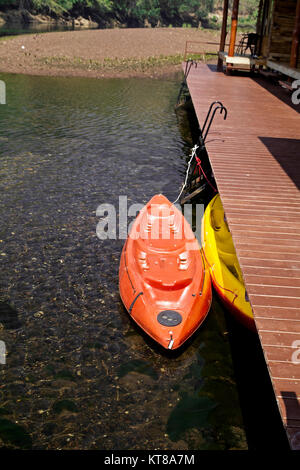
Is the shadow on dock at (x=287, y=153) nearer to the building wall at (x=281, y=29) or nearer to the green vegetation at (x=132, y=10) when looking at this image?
the building wall at (x=281, y=29)

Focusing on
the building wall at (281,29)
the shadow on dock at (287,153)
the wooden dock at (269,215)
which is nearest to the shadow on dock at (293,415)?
the wooden dock at (269,215)

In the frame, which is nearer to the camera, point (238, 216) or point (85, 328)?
point (85, 328)

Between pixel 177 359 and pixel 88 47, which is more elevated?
pixel 88 47

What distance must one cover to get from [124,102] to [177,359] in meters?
24.3

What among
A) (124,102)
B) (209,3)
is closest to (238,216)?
(124,102)

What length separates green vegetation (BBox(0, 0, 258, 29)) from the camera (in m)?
78.8

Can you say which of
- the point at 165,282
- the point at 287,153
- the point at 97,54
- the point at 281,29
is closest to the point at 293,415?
the point at 165,282

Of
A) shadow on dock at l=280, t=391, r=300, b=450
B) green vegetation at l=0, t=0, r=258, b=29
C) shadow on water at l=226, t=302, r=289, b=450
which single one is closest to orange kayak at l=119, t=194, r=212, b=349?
shadow on water at l=226, t=302, r=289, b=450

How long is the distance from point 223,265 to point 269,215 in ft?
5.02

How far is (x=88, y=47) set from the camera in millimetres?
45625

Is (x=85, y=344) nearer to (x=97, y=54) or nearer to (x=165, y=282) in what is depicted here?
(x=165, y=282)
